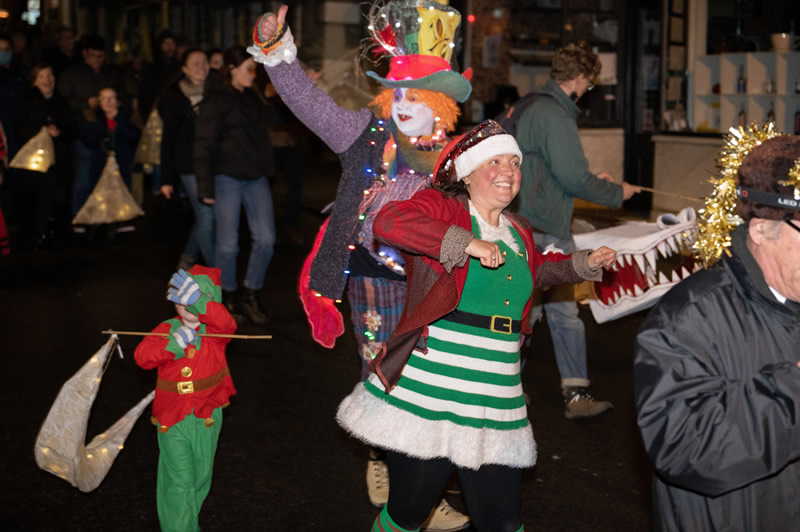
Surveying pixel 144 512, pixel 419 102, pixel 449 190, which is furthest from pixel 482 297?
pixel 144 512

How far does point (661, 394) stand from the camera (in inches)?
94.1

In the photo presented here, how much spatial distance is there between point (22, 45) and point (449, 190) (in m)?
14.8

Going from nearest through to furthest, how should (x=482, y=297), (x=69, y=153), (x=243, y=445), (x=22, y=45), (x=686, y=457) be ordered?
(x=686, y=457) → (x=482, y=297) → (x=243, y=445) → (x=69, y=153) → (x=22, y=45)

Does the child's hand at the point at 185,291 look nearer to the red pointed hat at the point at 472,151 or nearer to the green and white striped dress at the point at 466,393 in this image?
the green and white striped dress at the point at 466,393

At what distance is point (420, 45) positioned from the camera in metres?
4.74

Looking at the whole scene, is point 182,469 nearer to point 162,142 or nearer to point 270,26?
point 270,26

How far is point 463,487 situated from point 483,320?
1.92 ft

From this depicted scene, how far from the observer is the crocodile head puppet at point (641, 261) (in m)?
5.62

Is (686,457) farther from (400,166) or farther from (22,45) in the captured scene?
(22,45)

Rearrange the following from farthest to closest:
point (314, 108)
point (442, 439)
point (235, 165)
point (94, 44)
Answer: point (94, 44) < point (235, 165) < point (314, 108) < point (442, 439)

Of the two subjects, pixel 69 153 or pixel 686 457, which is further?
pixel 69 153

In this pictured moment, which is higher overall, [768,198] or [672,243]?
[768,198]

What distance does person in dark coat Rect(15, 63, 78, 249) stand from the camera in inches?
445

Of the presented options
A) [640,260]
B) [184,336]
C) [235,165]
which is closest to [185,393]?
[184,336]
